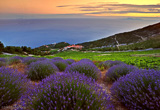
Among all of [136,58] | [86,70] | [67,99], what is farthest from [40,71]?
[136,58]

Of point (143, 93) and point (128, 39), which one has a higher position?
point (128, 39)

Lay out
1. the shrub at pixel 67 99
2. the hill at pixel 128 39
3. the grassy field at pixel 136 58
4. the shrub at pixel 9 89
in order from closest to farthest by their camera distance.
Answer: the shrub at pixel 67 99, the shrub at pixel 9 89, the grassy field at pixel 136 58, the hill at pixel 128 39

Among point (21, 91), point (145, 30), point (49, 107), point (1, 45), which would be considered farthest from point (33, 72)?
point (145, 30)

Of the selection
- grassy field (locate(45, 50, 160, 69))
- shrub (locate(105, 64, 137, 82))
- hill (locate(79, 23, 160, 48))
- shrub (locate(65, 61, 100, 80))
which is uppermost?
hill (locate(79, 23, 160, 48))

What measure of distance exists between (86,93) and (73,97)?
0.30m

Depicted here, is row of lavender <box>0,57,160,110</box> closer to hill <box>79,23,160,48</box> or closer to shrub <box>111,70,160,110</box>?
Answer: shrub <box>111,70,160,110</box>

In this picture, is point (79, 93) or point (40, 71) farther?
point (40, 71)

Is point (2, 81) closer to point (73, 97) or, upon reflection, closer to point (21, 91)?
point (21, 91)

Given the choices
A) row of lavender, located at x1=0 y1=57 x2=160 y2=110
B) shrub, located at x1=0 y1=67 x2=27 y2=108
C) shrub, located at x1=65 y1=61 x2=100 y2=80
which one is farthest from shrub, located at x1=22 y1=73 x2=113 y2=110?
shrub, located at x1=65 y1=61 x2=100 y2=80

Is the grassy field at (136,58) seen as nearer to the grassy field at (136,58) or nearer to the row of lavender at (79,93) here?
the grassy field at (136,58)

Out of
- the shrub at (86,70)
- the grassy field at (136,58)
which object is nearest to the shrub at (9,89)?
the shrub at (86,70)

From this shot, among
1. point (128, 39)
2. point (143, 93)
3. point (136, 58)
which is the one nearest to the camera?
point (143, 93)

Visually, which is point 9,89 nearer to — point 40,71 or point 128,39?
point 40,71

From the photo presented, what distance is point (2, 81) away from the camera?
3076 millimetres
